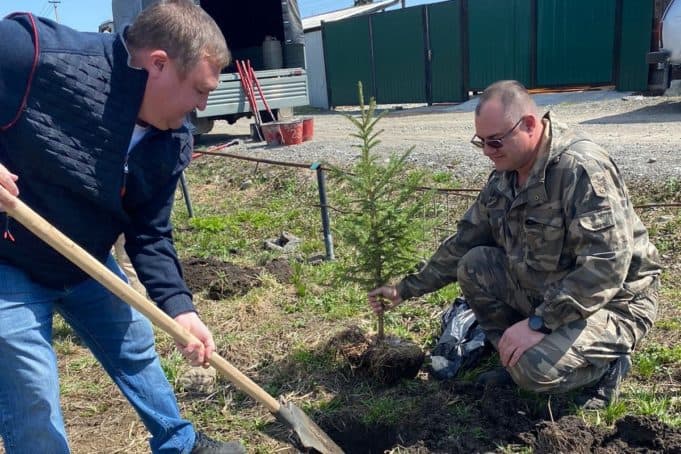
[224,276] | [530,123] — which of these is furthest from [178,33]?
[224,276]

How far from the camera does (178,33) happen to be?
1896 millimetres

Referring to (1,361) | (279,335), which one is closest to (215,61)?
(1,361)

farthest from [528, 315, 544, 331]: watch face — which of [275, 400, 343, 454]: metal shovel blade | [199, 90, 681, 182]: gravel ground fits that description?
[199, 90, 681, 182]: gravel ground

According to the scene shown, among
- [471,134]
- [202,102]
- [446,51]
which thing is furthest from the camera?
[446,51]

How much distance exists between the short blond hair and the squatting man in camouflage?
1414 millimetres

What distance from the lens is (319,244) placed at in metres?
5.78

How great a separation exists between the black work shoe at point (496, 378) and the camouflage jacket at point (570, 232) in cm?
44

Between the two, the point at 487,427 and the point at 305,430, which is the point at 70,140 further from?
the point at 487,427

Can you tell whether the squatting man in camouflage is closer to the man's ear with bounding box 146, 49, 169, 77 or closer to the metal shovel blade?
the metal shovel blade

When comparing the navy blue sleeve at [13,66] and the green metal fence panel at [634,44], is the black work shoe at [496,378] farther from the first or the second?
the green metal fence panel at [634,44]

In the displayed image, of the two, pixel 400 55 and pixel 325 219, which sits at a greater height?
pixel 400 55

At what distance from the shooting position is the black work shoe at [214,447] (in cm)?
264

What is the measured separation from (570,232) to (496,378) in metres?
0.88

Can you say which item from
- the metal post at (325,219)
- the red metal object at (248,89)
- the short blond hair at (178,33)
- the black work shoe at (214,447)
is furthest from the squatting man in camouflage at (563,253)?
the red metal object at (248,89)
